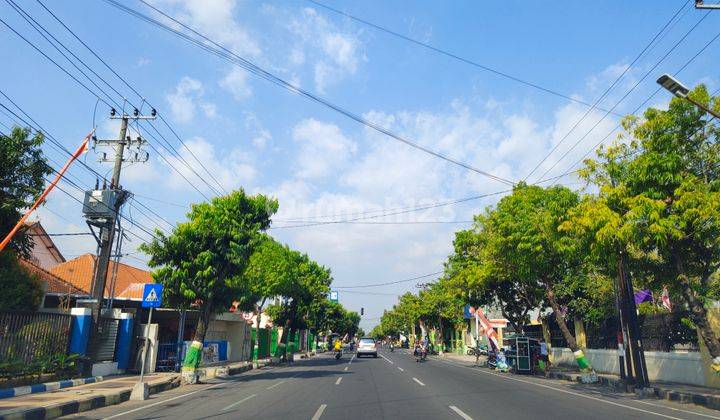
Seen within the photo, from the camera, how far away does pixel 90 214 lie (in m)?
19.2

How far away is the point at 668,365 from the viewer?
19.9m

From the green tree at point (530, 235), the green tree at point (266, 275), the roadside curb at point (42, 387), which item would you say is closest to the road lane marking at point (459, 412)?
the green tree at point (530, 235)

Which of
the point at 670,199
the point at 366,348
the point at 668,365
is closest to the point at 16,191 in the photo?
the point at 670,199

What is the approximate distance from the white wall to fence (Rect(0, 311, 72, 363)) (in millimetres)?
22553

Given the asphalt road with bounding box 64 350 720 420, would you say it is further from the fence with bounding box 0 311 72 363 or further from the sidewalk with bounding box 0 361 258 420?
the fence with bounding box 0 311 72 363

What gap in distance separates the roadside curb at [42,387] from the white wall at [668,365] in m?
21.5

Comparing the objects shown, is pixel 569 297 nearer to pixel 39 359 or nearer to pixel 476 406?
pixel 476 406

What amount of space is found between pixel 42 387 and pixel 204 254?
7.28 metres

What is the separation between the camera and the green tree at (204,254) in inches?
797

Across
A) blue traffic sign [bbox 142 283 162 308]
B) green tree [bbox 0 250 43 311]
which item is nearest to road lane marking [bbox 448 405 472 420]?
blue traffic sign [bbox 142 283 162 308]

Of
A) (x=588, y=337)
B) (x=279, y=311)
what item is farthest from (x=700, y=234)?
(x=279, y=311)

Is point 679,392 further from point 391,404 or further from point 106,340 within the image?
point 106,340

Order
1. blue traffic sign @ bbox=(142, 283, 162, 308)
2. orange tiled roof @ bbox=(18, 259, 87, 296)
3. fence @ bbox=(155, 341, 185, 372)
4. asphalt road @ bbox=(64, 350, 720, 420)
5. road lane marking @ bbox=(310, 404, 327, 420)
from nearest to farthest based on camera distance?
road lane marking @ bbox=(310, 404, 327, 420)
asphalt road @ bbox=(64, 350, 720, 420)
blue traffic sign @ bbox=(142, 283, 162, 308)
fence @ bbox=(155, 341, 185, 372)
orange tiled roof @ bbox=(18, 259, 87, 296)

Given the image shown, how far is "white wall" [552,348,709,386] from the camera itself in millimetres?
18156
